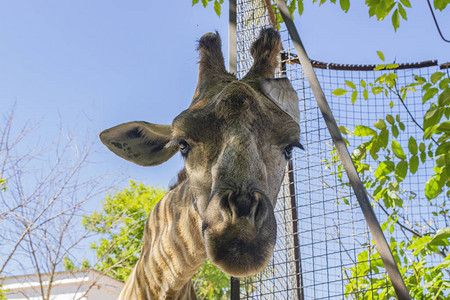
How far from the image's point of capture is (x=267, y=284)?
4.38 m

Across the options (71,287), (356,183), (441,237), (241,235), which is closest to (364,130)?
(441,237)

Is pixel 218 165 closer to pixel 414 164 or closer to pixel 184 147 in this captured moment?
pixel 184 147

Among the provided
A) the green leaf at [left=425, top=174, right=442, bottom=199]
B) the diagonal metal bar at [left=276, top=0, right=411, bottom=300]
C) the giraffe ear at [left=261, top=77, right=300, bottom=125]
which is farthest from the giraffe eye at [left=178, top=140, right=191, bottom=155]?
the green leaf at [left=425, top=174, right=442, bottom=199]

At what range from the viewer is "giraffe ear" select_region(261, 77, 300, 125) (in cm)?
327

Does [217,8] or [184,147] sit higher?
[217,8]

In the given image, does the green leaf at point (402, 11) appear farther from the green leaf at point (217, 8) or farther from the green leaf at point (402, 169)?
the green leaf at point (217, 8)

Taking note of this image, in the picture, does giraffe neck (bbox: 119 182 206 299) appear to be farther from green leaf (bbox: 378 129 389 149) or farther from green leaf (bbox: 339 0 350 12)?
green leaf (bbox: 339 0 350 12)

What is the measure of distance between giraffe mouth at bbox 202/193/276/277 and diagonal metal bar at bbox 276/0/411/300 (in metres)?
0.54

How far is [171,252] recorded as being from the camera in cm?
360

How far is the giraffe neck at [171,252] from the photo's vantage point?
3.43m

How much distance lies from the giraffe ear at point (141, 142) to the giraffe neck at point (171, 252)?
0.31 meters

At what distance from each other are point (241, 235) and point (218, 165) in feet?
1.55

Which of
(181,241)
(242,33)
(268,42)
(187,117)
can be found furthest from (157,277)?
(242,33)

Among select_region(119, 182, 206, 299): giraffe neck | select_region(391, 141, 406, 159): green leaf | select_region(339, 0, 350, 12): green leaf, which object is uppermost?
select_region(339, 0, 350, 12): green leaf
